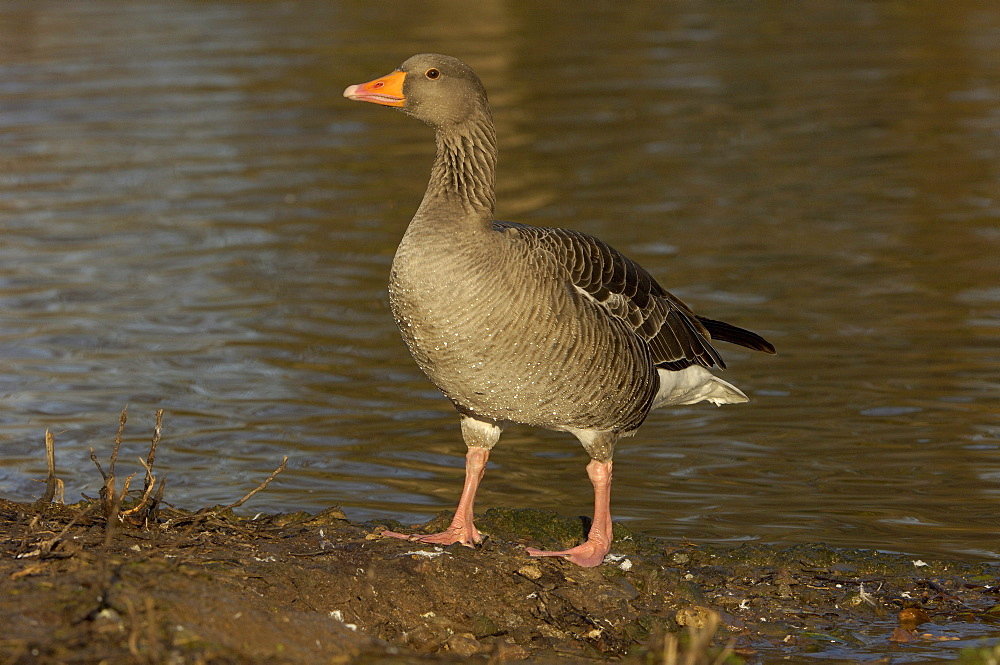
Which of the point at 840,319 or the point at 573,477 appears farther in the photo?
the point at 840,319

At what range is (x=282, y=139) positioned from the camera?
2088 centimetres

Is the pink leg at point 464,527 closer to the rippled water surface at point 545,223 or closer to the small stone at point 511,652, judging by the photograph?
the small stone at point 511,652

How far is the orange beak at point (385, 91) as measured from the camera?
7.41 m

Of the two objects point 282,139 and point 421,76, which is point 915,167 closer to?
point 282,139

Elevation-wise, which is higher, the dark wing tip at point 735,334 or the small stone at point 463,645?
the dark wing tip at point 735,334

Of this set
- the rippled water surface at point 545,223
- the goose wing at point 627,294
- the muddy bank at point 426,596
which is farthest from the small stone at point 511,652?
the rippled water surface at point 545,223

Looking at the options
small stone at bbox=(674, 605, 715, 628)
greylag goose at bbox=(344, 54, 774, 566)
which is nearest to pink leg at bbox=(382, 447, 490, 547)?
greylag goose at bbox=(344, 54, 774, 566)

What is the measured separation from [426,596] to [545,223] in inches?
364

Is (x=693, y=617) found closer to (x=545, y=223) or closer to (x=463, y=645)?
(x=463, y=645)

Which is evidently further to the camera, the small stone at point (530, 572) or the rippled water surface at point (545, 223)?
the rippled water surface at point (545, 223)

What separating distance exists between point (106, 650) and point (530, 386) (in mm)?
2671

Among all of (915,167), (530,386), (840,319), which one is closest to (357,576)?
(530,386)

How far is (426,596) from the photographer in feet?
21.5

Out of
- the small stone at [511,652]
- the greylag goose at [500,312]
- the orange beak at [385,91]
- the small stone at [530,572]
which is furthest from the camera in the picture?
the orange beak at [385,91]
